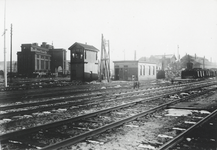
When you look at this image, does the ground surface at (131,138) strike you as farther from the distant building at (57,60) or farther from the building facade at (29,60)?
the distant building at (57,60)

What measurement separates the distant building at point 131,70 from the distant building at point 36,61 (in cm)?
2349

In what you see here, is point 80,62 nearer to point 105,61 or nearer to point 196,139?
point 105,61

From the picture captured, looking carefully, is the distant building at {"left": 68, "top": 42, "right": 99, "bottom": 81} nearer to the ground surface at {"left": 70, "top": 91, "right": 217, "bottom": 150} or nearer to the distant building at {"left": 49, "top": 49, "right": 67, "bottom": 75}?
the ground surface at {"left": 70, "top": 91, "right": 217, "bottom": 150}

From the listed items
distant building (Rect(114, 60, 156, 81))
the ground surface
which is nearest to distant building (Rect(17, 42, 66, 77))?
distant building (Rect(114, 60, 156, 81))

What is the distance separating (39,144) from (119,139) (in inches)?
76.3

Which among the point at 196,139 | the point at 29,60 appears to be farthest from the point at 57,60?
the point at 196,139

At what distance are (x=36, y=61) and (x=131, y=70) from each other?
29063 mm

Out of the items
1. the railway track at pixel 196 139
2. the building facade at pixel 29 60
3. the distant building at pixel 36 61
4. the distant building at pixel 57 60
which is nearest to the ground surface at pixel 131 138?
the railway track at pixel 196 139

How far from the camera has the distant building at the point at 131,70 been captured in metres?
36.4

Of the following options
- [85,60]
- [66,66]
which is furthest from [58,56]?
[85,60]

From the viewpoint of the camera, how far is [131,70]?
36812 mm

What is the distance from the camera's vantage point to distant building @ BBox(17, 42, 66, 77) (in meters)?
52.5

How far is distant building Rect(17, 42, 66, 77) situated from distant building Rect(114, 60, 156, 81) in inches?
925

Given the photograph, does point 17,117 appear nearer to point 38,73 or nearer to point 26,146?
point 26,146
